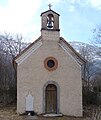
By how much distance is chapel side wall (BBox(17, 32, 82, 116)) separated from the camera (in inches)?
897

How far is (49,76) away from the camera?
23.2 m

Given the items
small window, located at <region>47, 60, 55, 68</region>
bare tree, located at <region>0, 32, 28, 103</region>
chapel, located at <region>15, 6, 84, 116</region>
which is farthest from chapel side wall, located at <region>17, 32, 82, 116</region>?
bare tree, located at <region>0, 32, 28, 103</region>

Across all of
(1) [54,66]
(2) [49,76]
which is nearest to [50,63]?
(1) [54,66]

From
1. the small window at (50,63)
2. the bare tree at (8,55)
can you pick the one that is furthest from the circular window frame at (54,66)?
the bare tree at (8,55)

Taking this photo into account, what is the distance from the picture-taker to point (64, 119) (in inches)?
819

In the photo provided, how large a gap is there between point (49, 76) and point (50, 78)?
0.19 meters

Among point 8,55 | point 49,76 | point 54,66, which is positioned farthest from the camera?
point 8,55

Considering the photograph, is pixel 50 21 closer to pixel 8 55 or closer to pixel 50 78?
pixel 50 78

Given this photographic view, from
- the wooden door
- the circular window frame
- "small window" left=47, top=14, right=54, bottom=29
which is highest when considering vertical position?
"small window" left=47, top=14, right=54, bottom=29

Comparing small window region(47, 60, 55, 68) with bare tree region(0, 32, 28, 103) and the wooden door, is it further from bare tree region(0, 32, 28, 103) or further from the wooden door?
bare tree region(0, 32, 28, 103)

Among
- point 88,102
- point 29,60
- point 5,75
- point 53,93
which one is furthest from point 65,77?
point 5,75

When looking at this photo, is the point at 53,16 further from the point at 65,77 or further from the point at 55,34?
the point at 65,77

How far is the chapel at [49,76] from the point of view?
896 inches

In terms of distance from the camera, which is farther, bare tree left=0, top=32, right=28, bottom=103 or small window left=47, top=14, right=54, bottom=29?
bare tree left=0, top=32, right=28, bottom=103
